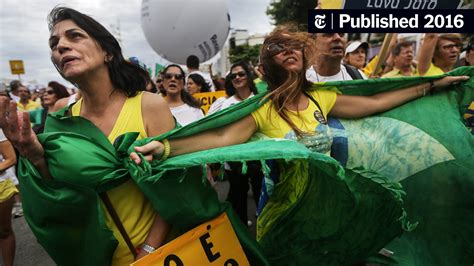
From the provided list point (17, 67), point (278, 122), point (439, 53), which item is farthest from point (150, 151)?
point (17, 67)

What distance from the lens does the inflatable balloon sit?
20.1 ft

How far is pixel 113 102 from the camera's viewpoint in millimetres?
1602

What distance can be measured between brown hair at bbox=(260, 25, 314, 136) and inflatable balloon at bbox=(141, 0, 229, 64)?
453 centimetres

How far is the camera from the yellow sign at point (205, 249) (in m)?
1.37

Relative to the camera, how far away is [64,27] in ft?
5.02

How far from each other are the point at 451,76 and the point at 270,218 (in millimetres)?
1229

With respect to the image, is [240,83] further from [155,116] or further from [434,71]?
[155,116]

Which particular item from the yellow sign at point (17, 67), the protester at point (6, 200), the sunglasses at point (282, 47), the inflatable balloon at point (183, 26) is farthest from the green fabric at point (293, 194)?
the yellow sign at point (17, 67)

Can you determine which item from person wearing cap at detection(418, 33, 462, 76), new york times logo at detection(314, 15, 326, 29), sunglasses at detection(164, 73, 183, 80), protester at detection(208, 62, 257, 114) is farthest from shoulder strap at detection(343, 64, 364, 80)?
sunglasses at detection(164, 73, 183, 80)

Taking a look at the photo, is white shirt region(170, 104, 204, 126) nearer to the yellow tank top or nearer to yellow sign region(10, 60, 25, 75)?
the yellow tank top

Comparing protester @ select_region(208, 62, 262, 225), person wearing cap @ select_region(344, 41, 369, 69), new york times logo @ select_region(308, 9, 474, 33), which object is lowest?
protester @ select_region(208, 62, 262, 225)

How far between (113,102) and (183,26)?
16.2ft

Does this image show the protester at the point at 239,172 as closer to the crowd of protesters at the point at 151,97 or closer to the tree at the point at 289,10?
the crowd of protesters at the point at 151,97

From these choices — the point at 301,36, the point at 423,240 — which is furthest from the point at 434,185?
the point at 301,36
